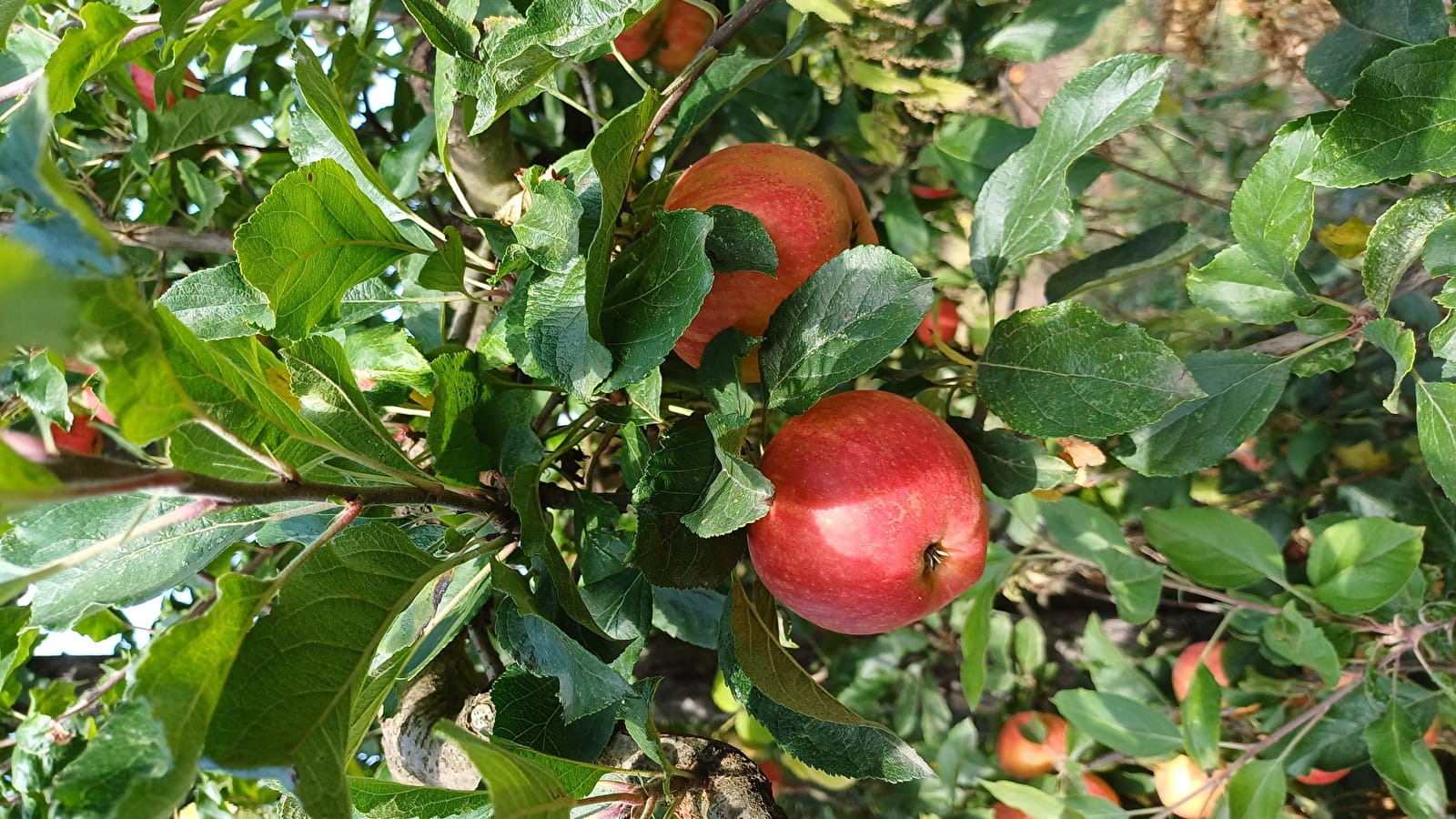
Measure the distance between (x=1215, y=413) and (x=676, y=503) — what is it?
464 mm

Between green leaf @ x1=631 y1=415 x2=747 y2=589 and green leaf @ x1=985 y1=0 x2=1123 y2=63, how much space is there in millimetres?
637

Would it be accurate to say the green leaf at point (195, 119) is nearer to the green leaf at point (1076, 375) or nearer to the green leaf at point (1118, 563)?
the green leaf at point (1076, 375)

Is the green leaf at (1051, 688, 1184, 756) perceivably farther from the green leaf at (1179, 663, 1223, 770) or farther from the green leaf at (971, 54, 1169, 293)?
the green leaf at (971, 54, 1169, 293)

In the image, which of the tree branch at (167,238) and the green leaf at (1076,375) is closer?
the green leaf at (1076,375)

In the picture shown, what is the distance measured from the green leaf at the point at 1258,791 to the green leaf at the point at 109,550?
96cm

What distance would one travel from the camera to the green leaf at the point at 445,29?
0.58 metres

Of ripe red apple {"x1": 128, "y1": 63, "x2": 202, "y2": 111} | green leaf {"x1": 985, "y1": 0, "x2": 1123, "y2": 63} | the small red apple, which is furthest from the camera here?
the small red apple

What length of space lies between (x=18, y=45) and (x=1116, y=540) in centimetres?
133

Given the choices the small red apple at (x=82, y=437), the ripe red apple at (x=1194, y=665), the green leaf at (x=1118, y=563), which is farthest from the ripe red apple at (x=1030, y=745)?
the small red apple at (x=82, y=437)

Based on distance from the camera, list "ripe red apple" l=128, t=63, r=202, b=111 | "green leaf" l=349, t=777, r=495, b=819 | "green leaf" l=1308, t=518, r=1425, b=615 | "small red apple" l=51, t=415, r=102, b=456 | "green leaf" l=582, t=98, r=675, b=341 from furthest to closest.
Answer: "small red apple" l=51, t=415, r=102, b=456 → "ripe red apple" l=128, t=63, r=202, b=111 → "green leaf" l=1308, t=518, r=1425, b=615 → "green leaf" l=349, t=777, r=495, b=819 → "green leaf" l=582, t=98, r=675, b=341

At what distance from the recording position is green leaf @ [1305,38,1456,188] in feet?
1.94

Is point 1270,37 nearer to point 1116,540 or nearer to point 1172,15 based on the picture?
point 1172,15

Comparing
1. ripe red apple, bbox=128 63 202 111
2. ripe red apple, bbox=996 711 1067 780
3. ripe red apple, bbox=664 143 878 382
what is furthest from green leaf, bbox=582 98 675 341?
ripe red apple, bbox=996 711 1067 780

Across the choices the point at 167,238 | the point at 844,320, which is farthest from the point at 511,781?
the point at 167,238
